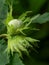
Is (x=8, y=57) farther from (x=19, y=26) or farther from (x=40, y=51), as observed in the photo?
(x=40, y=51)

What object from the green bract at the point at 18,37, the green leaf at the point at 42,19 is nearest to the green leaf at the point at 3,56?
the green bract at the point at 18,37

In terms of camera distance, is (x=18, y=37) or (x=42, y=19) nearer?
(x=18, y=37)

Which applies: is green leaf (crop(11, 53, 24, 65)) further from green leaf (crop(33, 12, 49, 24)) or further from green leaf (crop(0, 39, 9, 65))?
green leaf (crop(33, 12, 49, 24))

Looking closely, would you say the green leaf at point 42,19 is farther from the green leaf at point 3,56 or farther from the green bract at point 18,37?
the green leaf at point 3,56

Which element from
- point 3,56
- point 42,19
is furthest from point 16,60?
point 42,19

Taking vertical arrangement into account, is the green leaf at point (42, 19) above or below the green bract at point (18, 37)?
above

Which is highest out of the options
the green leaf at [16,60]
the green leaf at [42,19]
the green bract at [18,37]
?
the green leaf at [42,19]

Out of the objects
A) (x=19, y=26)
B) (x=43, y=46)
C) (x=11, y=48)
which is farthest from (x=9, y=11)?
(x=43, y=46)

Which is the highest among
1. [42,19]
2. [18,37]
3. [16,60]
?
[42,19]

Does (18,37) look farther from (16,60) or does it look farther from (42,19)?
(42,19)

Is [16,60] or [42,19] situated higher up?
[42,19]

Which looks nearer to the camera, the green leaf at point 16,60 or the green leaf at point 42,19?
the green leaf at point 16,60
